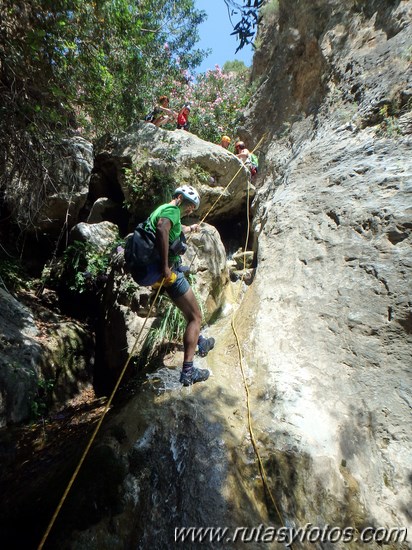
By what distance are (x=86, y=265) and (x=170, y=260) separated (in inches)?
146

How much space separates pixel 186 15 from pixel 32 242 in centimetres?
1078

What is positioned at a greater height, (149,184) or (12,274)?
(149,184)

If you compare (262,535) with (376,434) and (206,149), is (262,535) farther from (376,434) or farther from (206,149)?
(206,149)

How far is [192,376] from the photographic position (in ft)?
12.2

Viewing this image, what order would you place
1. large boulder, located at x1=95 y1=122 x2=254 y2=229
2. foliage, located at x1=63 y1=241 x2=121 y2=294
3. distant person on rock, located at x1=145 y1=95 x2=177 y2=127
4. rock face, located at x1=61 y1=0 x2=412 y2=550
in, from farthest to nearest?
distant person on rock, located at x1=145 y1=95 x2=177 y2=127, large boulder, located at x1=95 y1=122 x2=254 y2=229, foliage, located at x1=63 y1=241 x2=121 y2=294, rock face, located at x1=61 y1=0 x2=412 y2=550

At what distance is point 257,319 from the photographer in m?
4.47

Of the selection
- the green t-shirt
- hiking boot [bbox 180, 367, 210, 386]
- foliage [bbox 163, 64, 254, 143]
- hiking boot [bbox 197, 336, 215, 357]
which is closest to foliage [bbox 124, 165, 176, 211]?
the green t-shirt

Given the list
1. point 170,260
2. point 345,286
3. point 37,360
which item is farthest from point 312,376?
point 37,360

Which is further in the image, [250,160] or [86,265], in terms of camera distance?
[250,160]

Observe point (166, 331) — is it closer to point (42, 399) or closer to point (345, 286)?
point (42, 399)

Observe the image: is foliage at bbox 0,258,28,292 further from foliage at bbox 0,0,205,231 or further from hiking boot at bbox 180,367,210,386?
hiking boot at bbox 180,367,210,386

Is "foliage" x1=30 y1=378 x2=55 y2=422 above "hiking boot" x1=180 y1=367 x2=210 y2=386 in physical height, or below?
below

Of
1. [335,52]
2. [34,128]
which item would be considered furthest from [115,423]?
[335,52]

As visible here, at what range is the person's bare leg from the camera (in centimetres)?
375
